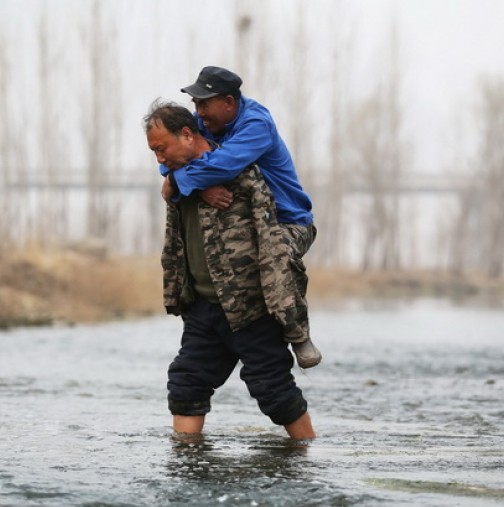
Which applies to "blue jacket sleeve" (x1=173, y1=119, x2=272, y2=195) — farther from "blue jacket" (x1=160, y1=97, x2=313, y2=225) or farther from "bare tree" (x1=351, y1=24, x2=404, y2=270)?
"bare tree" (x1=351, y1=24, x2=404, y2=270)

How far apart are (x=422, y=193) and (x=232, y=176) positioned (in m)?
72.1

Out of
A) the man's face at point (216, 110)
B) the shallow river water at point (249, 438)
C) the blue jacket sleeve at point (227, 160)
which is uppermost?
the man's face at point (216, 110)

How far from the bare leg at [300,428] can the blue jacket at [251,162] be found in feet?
3.20

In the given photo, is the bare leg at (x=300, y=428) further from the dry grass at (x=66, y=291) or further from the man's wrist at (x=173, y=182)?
the dry grass at (x=66, y=291)

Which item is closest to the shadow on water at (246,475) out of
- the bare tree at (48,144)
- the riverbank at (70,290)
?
the riverbank at (70,290)

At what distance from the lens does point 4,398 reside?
8.46 meters

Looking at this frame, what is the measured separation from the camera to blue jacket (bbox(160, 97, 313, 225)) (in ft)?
18.6

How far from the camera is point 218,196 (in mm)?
5766

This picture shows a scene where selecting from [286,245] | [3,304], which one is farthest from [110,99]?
[286,245]

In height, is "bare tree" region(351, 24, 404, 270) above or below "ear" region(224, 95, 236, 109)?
below

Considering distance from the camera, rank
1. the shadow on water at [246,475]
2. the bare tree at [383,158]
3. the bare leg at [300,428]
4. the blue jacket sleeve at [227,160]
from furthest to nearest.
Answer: the bare tree at [383,158] < the bare leg at [300,428] < the blue jacket sleeve at [227,160] < the shadow on water at [246,475]

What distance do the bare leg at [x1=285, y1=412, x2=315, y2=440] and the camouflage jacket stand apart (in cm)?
51

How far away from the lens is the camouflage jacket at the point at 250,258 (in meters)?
5.72

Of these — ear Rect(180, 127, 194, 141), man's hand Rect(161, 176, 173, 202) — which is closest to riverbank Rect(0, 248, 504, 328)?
man's hand Rect(161, 176, 173, 202)
